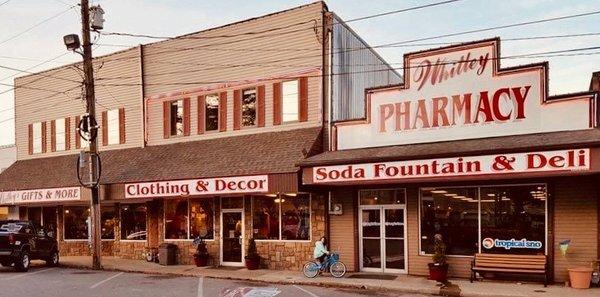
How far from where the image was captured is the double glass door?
714 inches

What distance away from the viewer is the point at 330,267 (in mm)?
17688

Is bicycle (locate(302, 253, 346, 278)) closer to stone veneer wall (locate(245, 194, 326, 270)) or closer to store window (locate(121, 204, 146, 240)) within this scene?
stone veneer wall (locate(245, 194, 326, 270))

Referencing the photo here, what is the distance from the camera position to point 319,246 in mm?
17750

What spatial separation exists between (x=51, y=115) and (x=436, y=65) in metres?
19.5

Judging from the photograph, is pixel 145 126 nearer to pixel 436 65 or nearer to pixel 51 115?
pixel 51 115

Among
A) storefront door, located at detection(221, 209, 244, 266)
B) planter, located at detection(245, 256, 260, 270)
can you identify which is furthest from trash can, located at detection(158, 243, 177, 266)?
planter, located at detection(245, 256, 260, 270)

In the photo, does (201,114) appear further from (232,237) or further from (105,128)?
(105,128)

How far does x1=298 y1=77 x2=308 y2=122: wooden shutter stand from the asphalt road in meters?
6.16

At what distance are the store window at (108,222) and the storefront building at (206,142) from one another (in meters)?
0.05

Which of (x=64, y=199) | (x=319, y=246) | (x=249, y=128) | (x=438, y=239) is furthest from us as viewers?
(x=64, y=199)

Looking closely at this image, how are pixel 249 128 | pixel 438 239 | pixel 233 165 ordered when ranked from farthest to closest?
pixel 249 128 < pixel 233 165 < pixel 438 239

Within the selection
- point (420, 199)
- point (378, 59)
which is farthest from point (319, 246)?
point (378, 59)

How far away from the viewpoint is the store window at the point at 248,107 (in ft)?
70.6

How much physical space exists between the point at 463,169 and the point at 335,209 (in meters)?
5.14
